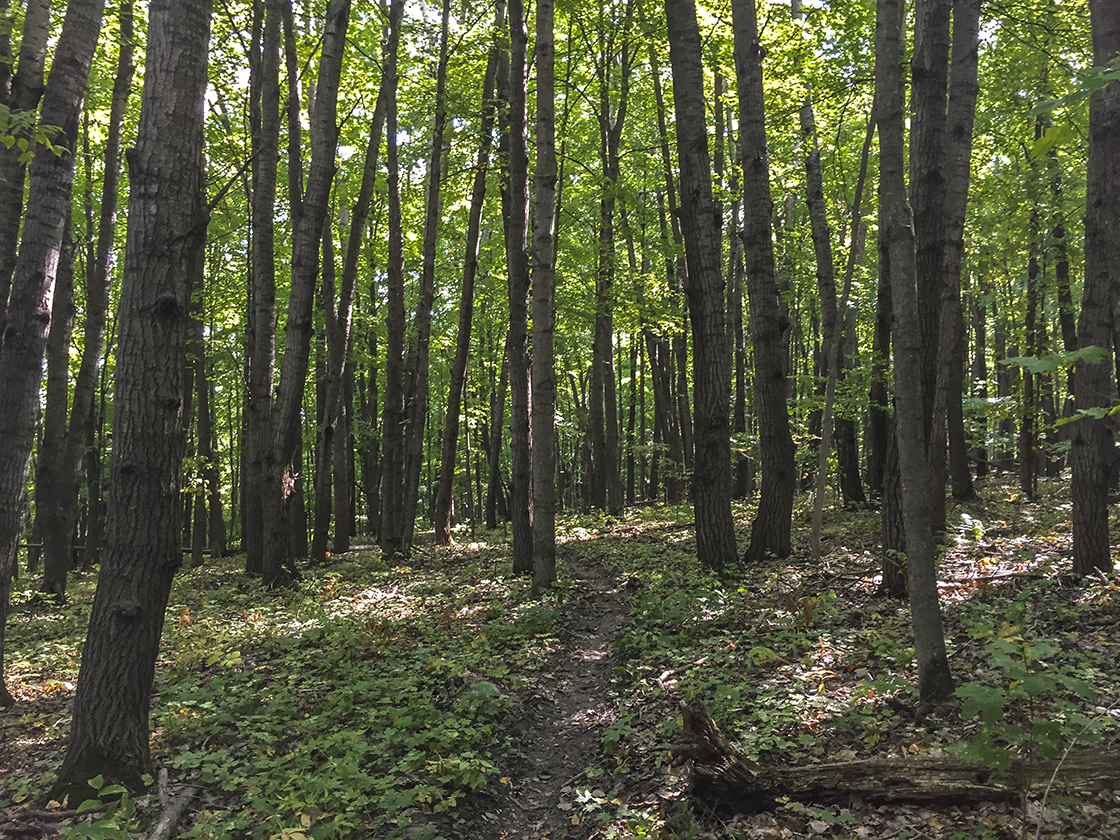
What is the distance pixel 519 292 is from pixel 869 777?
817 cm

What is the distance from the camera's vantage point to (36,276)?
5895 mm

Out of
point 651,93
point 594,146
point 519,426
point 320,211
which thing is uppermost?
point 651,93

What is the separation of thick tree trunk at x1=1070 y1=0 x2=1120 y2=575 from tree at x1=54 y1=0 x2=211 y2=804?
24.6 ft

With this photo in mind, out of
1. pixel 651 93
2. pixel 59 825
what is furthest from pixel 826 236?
pixel 59 825

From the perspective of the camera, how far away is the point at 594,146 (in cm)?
1919

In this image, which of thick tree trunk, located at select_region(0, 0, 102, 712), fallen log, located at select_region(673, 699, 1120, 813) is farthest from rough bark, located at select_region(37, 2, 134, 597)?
fallen log, located at select_region(673, 699, 1120, 813)

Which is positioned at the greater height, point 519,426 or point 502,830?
point 519,426

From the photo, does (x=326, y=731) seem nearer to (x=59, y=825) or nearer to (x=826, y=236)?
(x=59, y=825)

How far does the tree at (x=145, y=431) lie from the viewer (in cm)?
406

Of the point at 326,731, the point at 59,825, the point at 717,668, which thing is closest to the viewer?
the point at 59,825

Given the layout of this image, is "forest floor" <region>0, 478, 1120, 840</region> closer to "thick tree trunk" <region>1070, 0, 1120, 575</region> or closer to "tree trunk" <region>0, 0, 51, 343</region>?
"thick tree trunk" <region>1070, 0, 1120, 575</region>

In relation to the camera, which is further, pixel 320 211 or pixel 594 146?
pixel 594 146

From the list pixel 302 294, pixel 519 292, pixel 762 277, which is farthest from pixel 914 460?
pixel 302 294

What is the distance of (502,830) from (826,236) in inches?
466
